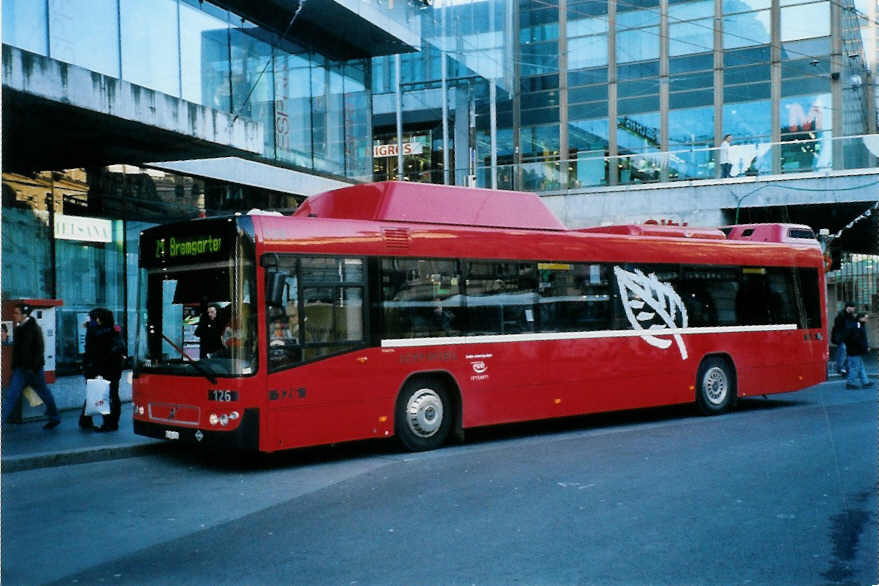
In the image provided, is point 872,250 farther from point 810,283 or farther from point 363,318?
point 363,318

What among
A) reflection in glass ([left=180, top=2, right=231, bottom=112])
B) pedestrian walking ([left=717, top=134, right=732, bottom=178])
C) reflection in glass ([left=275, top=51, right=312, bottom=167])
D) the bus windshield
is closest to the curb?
the bus windshield

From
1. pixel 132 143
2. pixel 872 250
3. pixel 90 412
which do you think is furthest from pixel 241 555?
pixel 872 250

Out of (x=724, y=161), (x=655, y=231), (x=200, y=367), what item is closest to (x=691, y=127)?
(x=724, y=161)

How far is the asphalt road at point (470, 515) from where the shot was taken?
5.90 metres

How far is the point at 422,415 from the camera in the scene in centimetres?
1117

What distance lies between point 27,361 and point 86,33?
5929 mm

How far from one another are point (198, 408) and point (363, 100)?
15798 mm

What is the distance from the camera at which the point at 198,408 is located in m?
9.77

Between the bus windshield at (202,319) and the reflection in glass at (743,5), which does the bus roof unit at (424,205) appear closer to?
the bus windshield at (202,319)

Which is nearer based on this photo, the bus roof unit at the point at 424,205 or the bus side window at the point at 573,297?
the bus roof unit at the point at 424,205

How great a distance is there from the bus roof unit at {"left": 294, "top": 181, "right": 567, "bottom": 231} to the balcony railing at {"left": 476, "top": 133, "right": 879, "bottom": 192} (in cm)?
1490

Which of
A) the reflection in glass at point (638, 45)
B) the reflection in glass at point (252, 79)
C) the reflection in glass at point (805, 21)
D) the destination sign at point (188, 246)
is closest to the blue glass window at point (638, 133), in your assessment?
the reflection in glass at point (638, 45)

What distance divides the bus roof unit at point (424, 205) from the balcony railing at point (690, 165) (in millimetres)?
14898

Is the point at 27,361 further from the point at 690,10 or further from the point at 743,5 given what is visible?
the point at 743,5
